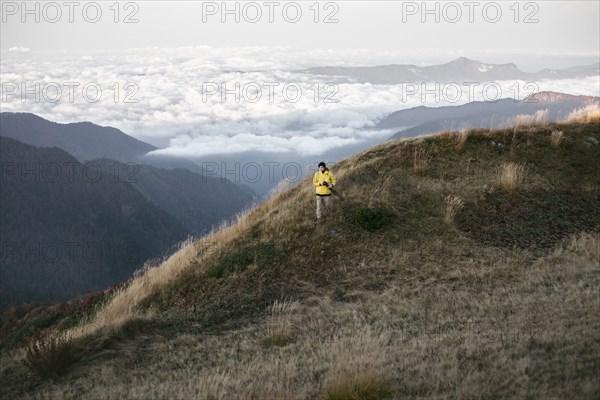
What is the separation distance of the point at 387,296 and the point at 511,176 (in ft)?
21.7

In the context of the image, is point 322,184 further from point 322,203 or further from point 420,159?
point 420,159

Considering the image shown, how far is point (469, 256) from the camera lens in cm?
1172

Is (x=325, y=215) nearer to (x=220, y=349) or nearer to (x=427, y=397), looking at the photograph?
(x=220, y=349)

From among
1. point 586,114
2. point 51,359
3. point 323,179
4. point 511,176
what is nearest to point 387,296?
point 323,179

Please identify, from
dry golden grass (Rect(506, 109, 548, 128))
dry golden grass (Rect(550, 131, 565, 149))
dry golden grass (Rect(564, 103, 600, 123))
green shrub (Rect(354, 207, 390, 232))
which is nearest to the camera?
green shrub (Rect(354, 207, 390, 232))

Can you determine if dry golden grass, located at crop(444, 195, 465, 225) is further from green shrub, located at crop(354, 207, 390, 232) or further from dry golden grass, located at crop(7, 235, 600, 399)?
dry golden grass, located at crop(7, 235, 600, 399)

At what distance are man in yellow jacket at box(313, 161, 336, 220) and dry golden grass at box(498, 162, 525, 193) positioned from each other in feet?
16.5

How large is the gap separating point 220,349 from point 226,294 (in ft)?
10.8

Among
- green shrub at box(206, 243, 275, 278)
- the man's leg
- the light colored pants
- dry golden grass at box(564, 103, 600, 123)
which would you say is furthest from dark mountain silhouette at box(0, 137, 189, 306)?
dry golden grass at box(564, 103, 600, 123)

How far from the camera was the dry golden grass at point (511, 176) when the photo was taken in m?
14.3

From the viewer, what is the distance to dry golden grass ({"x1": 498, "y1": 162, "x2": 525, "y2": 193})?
46.9 feet

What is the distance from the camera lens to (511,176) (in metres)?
14.4

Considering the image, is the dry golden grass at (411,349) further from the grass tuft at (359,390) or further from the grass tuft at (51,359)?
the grass tuft at (51,359)

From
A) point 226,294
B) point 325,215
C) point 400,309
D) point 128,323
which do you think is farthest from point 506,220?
point 128,323
